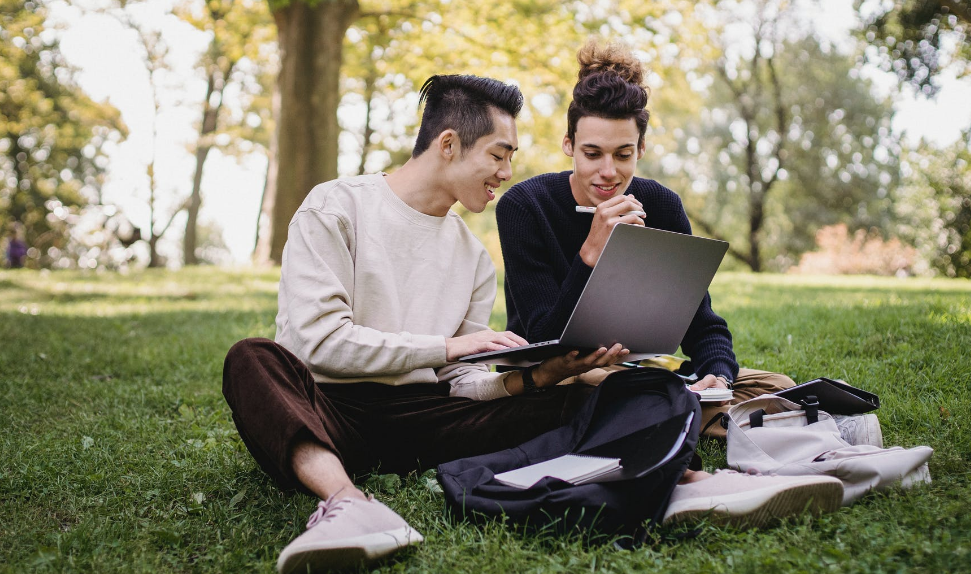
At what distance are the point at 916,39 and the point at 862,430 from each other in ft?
53.0

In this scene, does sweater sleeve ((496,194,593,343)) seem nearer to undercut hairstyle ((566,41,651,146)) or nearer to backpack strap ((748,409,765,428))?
undercut hairstyle ((566,41,651,146))

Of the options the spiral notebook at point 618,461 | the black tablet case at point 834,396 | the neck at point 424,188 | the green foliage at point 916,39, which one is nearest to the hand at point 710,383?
the black tablet case at point 834,396

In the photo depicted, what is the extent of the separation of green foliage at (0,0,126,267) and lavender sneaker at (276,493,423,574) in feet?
66.4

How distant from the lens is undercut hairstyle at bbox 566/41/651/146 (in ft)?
10.2

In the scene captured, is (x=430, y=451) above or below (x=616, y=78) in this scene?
below

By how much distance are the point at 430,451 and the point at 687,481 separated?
1032 millimetres

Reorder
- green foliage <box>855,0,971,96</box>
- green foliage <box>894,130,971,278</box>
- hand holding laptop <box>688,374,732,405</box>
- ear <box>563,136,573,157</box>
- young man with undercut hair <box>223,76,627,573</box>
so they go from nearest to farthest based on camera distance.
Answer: young man with undercut hair <box>223,76,627,573</box> → hand holding laptop <box>688,374,732,405</box> → ear <box>563,136,573,157</box> → green foliage <box>855,0,971,96</box> → green foliage <box>894,130,971,278</box>

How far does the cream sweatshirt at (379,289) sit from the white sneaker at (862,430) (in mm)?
1325

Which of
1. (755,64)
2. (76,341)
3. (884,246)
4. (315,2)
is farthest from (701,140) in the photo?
(76,341)

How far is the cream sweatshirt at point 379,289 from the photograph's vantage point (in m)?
2.63

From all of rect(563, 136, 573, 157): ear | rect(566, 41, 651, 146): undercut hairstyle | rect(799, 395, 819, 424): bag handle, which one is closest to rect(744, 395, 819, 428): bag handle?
rect(799, 395, 819, 424): bag handle

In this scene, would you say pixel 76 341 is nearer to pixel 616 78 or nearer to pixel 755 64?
pixel 616 78

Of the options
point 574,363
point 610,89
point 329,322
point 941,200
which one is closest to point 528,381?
point 574,363

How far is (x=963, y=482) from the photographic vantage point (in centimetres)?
248
